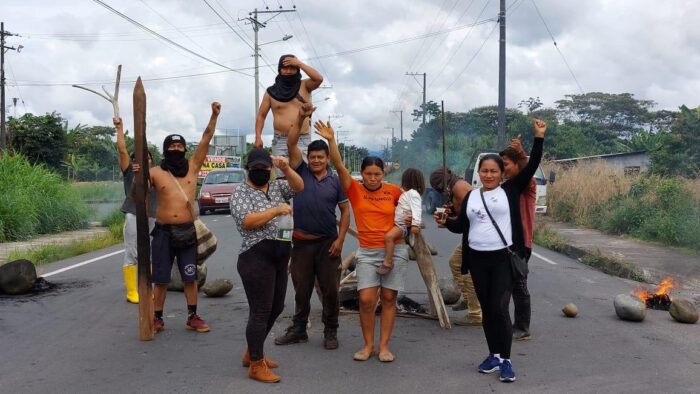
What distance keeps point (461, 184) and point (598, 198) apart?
48.9ft

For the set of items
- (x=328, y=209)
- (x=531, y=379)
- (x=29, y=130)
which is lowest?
(x=531, y=379)

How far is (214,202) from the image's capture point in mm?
23578

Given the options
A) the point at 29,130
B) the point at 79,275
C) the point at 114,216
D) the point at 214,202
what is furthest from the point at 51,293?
the point at 29,130

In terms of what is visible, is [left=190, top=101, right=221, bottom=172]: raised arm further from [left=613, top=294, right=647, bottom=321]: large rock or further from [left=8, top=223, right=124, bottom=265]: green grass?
[left=8, top=223, right=124, bottom=265]: green grass

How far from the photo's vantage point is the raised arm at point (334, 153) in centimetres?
557

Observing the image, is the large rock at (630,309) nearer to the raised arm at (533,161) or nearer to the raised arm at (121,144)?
the raised arm at (533,161)

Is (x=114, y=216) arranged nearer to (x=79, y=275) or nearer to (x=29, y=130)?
(x=79, y=275)

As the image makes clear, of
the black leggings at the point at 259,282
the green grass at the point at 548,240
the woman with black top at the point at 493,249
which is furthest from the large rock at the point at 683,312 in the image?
the green grass at the point at 548,240

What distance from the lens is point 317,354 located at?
578 centimetres

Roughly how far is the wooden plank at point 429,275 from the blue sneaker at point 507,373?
1521 millimetres

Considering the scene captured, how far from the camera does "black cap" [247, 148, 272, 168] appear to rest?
499 centimetres

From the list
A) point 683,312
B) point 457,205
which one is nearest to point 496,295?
point 457,205

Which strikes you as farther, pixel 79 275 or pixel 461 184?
pixel 79 275

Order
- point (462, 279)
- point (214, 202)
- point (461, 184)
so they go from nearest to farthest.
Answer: point (461, 184) → point (462, 279) → point (214, 202)
